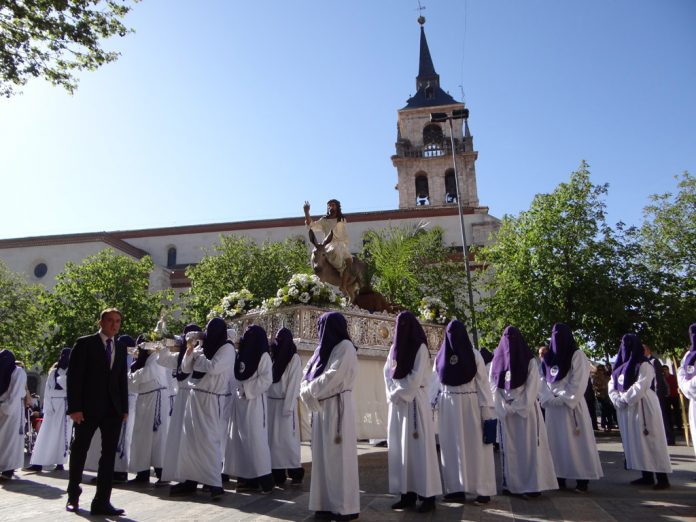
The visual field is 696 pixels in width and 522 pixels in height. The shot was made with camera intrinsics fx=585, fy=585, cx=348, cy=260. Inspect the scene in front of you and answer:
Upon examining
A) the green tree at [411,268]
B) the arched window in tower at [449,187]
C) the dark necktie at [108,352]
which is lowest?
the dark necktie at [108,352]

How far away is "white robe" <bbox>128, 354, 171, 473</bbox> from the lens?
8344mm

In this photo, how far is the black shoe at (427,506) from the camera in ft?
19.8

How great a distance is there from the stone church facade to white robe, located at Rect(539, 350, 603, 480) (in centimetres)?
3175

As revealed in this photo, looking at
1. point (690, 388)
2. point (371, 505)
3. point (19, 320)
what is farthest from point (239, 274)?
point (371, 505)

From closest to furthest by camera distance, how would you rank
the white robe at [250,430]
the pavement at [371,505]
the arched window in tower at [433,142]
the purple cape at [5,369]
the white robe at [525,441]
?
the pavement at [371,505], the white robe at [525,441], the white robe at [250,430], the purple cape at [5,369], the arched window in tower at [433,142]

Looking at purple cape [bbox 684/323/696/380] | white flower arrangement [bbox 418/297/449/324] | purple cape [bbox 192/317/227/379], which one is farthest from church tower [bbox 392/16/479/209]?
purple cape [bbox 192/317/227/379]

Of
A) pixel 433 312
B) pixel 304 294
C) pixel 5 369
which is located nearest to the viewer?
pixel 5 369

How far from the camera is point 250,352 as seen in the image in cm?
768

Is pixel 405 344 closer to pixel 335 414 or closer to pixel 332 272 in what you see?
pixel 335 414

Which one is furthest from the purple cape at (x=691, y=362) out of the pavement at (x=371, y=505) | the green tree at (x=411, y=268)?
the green tree at (x=411, y=268)

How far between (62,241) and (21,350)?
15.0m

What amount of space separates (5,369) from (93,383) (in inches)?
162

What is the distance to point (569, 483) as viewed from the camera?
832 cm

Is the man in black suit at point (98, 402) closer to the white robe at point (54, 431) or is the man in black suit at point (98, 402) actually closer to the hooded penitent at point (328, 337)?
the hooded penitent at point (328, 337)
